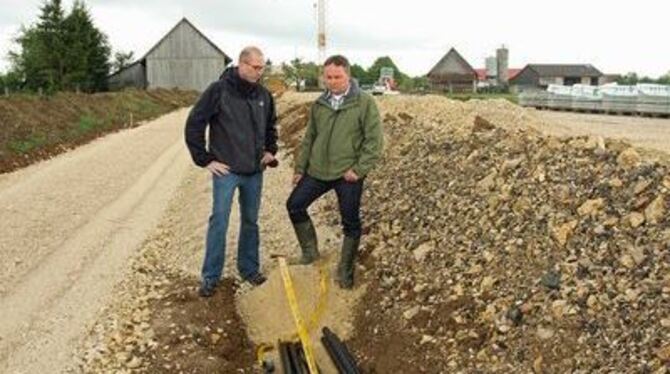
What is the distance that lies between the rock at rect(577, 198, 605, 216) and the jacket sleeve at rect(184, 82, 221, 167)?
10.7 ft

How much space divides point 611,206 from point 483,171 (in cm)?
218

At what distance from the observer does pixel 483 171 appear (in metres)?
8.45

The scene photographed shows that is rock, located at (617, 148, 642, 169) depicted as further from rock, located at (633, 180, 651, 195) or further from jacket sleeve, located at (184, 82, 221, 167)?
jacket sleeve, located at (184, 82, 221, 167)

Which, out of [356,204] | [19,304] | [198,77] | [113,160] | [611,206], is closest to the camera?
[611,206]

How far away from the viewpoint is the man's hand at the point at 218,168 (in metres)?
7.20

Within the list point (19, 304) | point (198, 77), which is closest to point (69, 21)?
point (198, 77)

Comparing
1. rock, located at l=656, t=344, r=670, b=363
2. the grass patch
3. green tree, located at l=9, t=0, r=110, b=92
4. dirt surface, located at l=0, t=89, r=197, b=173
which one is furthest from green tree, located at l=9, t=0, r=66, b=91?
rock, located at l=656, t=344, r=670, b=363

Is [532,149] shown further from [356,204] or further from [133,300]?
[133,300]

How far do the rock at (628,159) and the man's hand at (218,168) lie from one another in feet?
11.3

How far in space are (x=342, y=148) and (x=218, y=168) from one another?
1127 millimetres

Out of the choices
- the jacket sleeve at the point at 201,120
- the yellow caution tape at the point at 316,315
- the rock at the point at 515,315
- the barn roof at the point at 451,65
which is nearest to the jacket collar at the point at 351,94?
the jacket sleeve at the point at 201,120

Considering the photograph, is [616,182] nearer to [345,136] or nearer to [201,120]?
[345,136]

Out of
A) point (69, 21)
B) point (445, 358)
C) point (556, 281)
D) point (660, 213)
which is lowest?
point (445, 358)

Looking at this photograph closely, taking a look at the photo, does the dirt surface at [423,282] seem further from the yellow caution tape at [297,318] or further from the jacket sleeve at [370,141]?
the jacket sleeve at [370,141]
